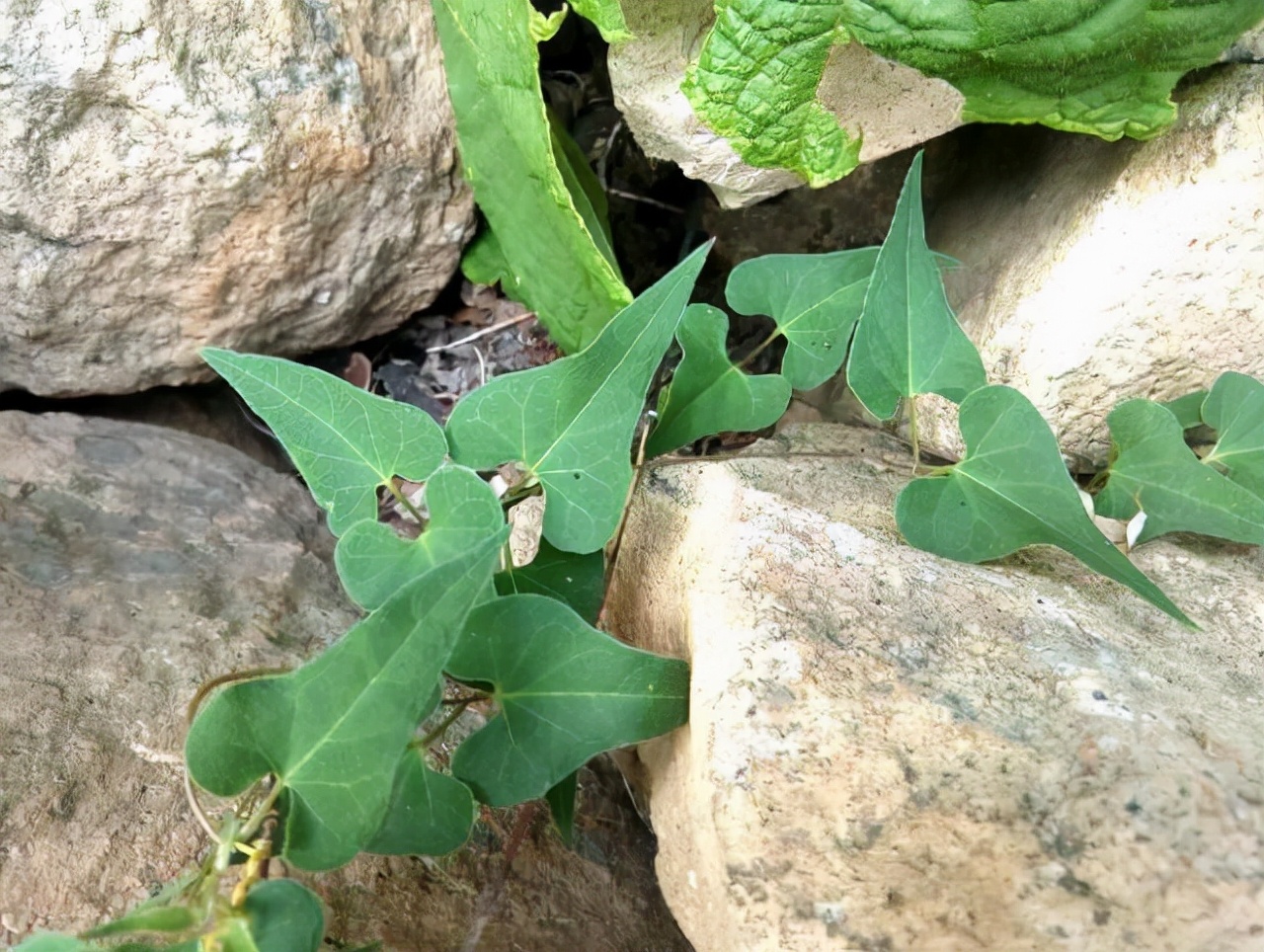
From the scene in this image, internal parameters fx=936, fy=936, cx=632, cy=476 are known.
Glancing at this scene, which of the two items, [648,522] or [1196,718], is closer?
[1196,718]

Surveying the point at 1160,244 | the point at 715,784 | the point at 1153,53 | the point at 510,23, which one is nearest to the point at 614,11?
the point at 510,23

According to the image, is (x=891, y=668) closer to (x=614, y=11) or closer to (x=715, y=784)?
(x=715, y=784)

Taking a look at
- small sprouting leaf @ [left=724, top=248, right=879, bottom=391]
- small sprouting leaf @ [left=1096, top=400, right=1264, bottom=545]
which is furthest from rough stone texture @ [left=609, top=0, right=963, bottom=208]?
small sprouting leaf @ [left=1096, top=400, right=1264, bottom=545]

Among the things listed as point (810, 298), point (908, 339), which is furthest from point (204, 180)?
point (908, 339)

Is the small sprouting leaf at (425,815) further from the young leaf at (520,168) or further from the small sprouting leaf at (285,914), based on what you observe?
the young leaf at (520,168)

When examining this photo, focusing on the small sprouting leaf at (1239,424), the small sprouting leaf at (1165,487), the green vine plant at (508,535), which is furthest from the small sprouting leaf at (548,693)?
the small sprouting leaf at (1239,424)

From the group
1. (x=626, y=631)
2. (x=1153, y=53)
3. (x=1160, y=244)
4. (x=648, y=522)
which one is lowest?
(x=626, y=631)

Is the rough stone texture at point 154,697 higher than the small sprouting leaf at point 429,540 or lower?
lower
